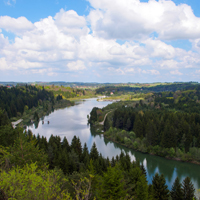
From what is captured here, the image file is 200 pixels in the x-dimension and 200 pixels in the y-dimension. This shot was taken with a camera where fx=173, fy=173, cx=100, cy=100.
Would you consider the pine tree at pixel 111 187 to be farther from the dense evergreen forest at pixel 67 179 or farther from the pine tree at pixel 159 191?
the pine tree at pixel 159 191

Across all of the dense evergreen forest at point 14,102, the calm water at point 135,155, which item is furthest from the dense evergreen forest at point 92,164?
the dense evergreen forest at point 14,102

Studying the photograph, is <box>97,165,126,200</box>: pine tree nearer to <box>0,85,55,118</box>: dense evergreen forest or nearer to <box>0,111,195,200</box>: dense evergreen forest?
<box>0,111,195,200</box>: dense evergreen forest

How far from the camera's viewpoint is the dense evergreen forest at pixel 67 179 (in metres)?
9.75

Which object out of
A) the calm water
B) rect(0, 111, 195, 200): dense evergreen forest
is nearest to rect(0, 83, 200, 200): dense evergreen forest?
rect(0, 111, 195, 200): dense evergreen forest

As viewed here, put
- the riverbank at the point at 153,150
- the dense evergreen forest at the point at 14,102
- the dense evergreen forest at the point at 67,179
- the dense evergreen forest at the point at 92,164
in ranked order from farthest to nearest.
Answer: the dense evergreen forest at the point at 14,102 < the riverbank at the point at 153,150 < the dense evergreen forest at the point at 92,164 < the dense evergreen forest at the point at 67,179

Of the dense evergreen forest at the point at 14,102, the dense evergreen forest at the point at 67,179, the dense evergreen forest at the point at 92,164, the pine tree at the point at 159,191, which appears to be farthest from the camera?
the dense evergreen forest at the point at 14,102

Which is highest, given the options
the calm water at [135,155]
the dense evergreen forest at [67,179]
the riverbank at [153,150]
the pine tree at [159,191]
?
the dense evergreen forest at [67,179]

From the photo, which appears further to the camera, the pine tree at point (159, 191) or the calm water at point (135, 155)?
the calm water at point (135, 155)

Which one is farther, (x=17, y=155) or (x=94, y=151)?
(x=94, y=151)

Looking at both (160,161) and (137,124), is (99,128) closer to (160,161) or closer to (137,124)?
(137,124)

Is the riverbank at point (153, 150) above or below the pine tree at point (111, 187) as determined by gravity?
below

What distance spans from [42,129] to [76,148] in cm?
3150

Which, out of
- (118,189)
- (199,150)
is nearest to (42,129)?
(199,150)

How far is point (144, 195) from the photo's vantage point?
17.2 m
